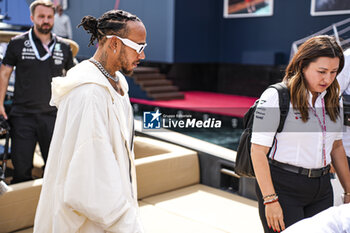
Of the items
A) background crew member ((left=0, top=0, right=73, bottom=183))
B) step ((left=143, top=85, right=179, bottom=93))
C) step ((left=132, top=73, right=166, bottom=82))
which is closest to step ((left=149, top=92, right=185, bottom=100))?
step ((left=143, top=85, right=179, bottom=93))

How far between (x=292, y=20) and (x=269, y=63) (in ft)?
3.69

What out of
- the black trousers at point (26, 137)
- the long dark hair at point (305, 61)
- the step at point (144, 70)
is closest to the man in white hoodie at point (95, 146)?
the long dark hair at point (305, 61)

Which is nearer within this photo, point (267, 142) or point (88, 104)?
point (88, 104)

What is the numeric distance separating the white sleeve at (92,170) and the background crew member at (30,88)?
1.90 m

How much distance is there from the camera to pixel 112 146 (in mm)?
1393

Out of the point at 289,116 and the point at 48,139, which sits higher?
the point at 289,116

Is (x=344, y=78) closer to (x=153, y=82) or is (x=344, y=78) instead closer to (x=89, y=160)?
(x=89, y=160)

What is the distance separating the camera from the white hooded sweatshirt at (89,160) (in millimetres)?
1305

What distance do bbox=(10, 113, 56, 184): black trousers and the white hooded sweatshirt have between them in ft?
5.77

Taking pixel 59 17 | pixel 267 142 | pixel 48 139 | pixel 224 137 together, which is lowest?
pixel 224 137

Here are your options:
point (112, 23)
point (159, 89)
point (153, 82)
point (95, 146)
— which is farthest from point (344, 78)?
point (153, 82)

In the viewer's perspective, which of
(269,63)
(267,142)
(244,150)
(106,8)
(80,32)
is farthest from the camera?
(80,32)

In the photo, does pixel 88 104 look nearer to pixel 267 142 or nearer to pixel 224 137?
pixel 267 142

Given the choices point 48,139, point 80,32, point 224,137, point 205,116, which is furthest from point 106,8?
point 48,139
